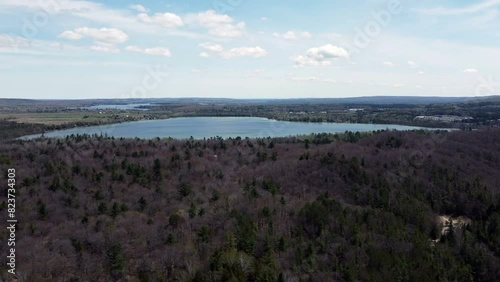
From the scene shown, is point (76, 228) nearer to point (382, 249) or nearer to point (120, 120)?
point (382, 249)

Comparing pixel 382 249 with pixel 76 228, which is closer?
pixel 382 249

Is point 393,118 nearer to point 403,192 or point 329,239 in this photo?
point 403,192

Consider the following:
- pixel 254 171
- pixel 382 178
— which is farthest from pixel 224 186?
pixel 382 178

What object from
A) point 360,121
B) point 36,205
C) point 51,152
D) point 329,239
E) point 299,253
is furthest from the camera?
point 360,121

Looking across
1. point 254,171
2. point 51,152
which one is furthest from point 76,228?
point 51,152

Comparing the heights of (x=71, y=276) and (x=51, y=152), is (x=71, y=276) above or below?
below

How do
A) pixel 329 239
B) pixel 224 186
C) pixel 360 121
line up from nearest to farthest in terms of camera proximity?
pixel 329 239 → pixel 224 186 → pixel 360 121
